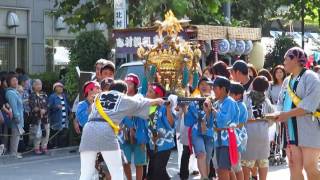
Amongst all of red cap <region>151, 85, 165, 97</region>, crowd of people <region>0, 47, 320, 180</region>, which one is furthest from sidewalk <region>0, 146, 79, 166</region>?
red cap <region>151, 85, 165, 97</region>

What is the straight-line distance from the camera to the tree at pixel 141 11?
1545 centimetres

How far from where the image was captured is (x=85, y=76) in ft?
39.1

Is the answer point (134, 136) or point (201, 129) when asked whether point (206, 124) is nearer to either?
point (201, 129)

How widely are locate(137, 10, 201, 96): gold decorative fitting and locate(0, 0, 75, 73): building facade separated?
11.7m

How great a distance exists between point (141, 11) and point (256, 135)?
7356 millimetres

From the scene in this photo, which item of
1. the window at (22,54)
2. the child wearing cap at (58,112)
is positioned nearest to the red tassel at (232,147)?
the child wearing cap at (58,112)

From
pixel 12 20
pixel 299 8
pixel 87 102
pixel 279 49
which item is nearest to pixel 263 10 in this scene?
pixel 299 8

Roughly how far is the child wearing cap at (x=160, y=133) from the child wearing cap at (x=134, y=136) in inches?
4.4

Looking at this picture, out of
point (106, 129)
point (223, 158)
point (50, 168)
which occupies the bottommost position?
point (50, 168)

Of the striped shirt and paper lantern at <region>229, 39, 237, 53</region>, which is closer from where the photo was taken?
the striped shirt

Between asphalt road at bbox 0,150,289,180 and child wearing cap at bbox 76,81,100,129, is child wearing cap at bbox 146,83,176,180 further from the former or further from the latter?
asphalt road at bbox 0,150,289,180

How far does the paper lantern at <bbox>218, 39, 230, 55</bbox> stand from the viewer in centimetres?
1473

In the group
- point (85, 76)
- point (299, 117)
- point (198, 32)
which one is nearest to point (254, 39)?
point (198, 32)

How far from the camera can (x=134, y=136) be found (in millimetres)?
9461
